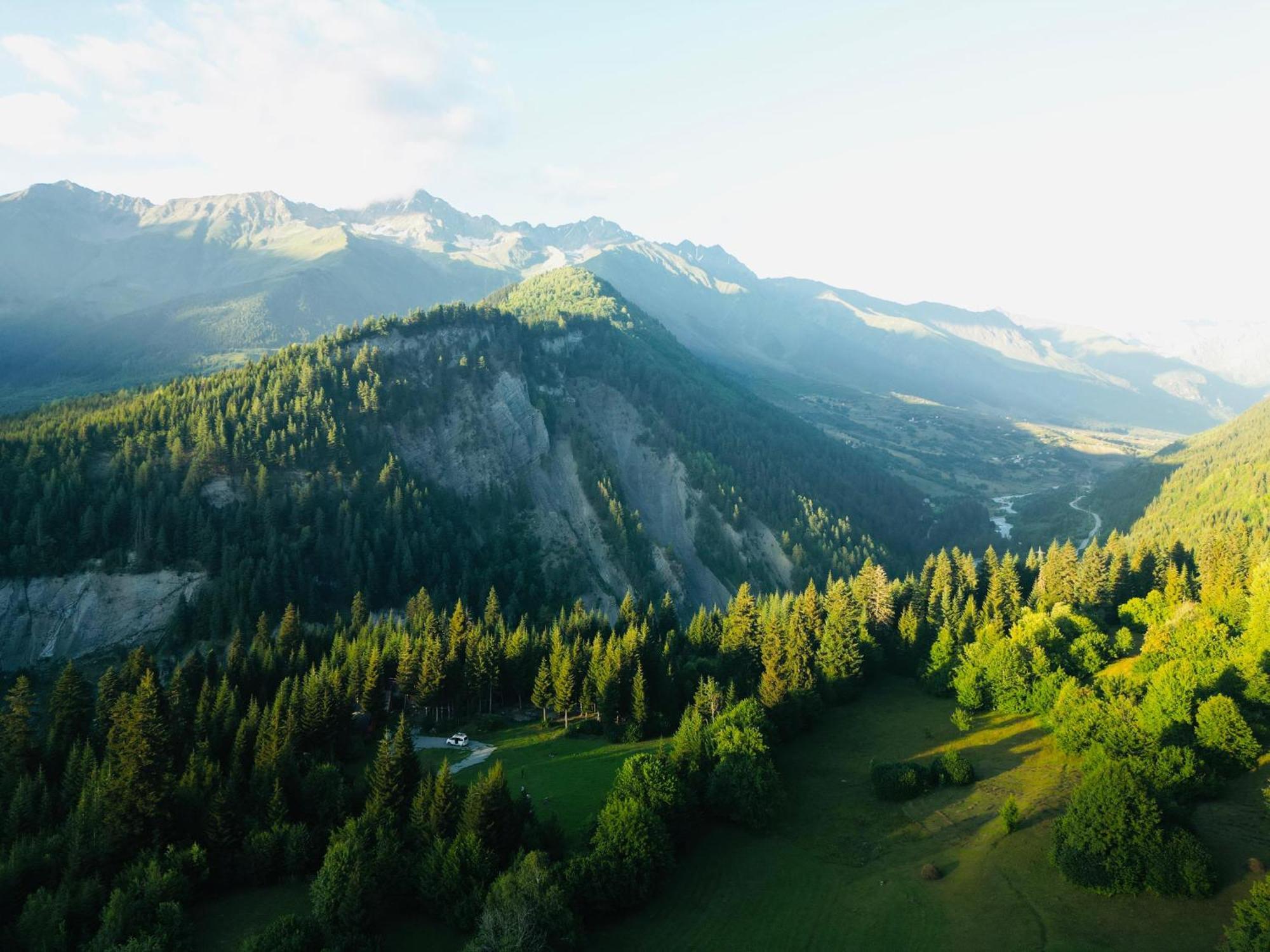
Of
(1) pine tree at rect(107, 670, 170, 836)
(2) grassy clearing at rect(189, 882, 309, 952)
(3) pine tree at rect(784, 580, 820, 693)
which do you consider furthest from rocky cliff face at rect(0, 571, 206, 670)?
(3) pine tree at rect(784, 580, 820, 693)

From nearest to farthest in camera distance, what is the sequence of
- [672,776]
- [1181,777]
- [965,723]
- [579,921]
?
[579,921], [1181,777], [672,776], [965,723]

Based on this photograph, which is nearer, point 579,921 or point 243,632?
point 579,921

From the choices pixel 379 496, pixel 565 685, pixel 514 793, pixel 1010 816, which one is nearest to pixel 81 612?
pixel 379 496

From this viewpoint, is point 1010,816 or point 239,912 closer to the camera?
point 239,912

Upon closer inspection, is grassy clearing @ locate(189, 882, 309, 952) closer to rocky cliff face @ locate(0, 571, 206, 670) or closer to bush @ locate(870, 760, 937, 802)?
bush @ locate(870, 760, 937, 802)

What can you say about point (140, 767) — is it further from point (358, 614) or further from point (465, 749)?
point (358, 614)

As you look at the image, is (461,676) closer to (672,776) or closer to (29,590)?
(672,776)

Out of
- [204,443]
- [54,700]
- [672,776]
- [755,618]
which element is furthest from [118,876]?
[204,443]
